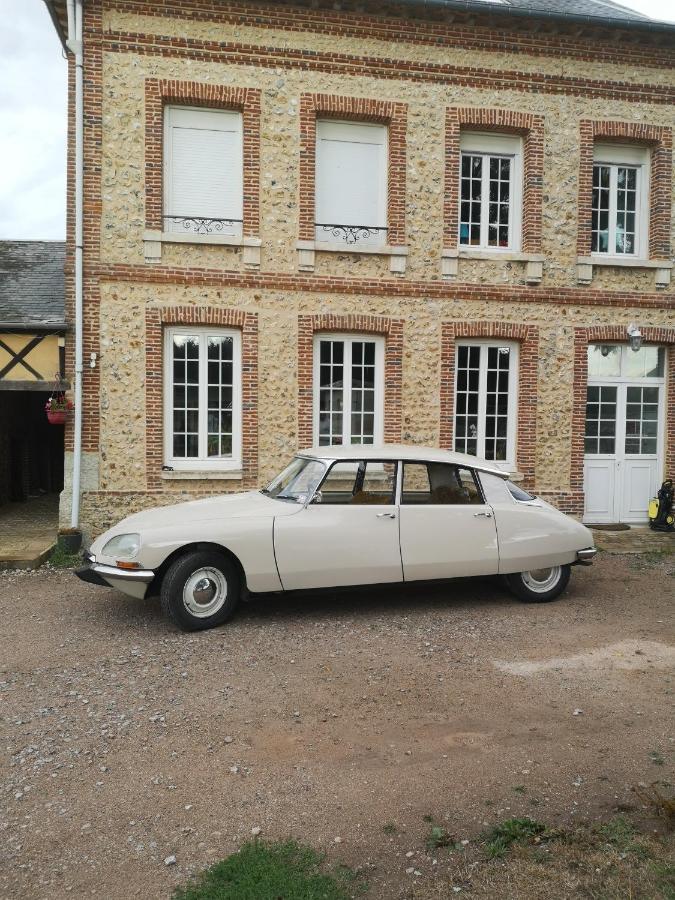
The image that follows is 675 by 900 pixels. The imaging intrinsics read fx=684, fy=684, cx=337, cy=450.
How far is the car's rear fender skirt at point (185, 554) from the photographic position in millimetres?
5959

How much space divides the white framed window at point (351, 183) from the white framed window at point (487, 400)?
2389 mm

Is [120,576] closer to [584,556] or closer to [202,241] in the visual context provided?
[584,556]

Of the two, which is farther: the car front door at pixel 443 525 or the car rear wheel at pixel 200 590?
the car front door at pixel 443 525

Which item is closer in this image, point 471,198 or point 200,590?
point 200,590

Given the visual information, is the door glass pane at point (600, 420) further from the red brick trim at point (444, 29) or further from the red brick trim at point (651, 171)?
the red brick trim at point (444, 29)

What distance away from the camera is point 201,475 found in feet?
32.9

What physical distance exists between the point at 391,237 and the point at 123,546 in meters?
6.70

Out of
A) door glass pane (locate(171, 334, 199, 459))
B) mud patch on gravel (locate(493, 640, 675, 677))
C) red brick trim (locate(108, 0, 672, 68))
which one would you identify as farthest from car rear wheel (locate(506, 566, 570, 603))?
red brick trim (locate(108, 0, 672, 68))

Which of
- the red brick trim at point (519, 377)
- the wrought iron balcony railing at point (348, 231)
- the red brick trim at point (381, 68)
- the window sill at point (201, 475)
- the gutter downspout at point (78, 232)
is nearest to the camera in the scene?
the gutter downspout at point (78, 232)

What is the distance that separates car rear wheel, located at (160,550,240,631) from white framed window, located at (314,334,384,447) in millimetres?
4662

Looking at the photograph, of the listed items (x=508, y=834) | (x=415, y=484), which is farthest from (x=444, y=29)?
(x=508, y=834)

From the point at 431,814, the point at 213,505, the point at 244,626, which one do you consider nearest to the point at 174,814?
the point at 431,814

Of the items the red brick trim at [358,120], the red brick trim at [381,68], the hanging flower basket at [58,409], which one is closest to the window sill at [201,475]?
the hanging flower basket at [58,409]

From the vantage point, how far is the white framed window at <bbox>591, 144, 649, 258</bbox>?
11.4 metres
